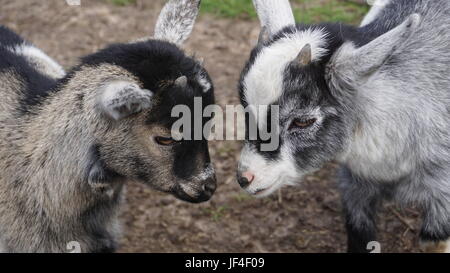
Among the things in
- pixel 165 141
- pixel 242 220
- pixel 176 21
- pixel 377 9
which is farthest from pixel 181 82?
pixel 242 220

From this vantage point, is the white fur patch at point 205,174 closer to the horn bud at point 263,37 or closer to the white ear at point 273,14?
the horn bud at point 263,37

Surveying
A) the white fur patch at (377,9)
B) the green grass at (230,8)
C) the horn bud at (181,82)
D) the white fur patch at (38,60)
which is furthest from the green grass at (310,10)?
the horn bud at (181,82)

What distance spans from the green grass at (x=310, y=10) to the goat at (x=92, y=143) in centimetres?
387

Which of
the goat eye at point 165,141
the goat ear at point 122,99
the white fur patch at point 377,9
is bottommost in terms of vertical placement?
the goat eye at point 165,141

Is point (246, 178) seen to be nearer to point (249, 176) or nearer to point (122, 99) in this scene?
point (249, 176)

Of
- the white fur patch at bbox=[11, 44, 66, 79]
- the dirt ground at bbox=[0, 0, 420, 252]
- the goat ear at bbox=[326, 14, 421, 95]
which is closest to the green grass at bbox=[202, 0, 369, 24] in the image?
the dirt ground at bbox=[0, 0, 420, 252]

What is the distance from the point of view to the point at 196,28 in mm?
7816

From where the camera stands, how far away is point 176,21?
431cm

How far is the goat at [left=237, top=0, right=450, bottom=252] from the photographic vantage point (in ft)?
12.3

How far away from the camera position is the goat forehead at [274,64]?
148 inches

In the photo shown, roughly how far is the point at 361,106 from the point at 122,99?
1.42 metres

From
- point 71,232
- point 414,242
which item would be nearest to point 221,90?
point 414,242

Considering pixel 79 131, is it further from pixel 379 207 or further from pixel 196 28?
pixel 196 28
